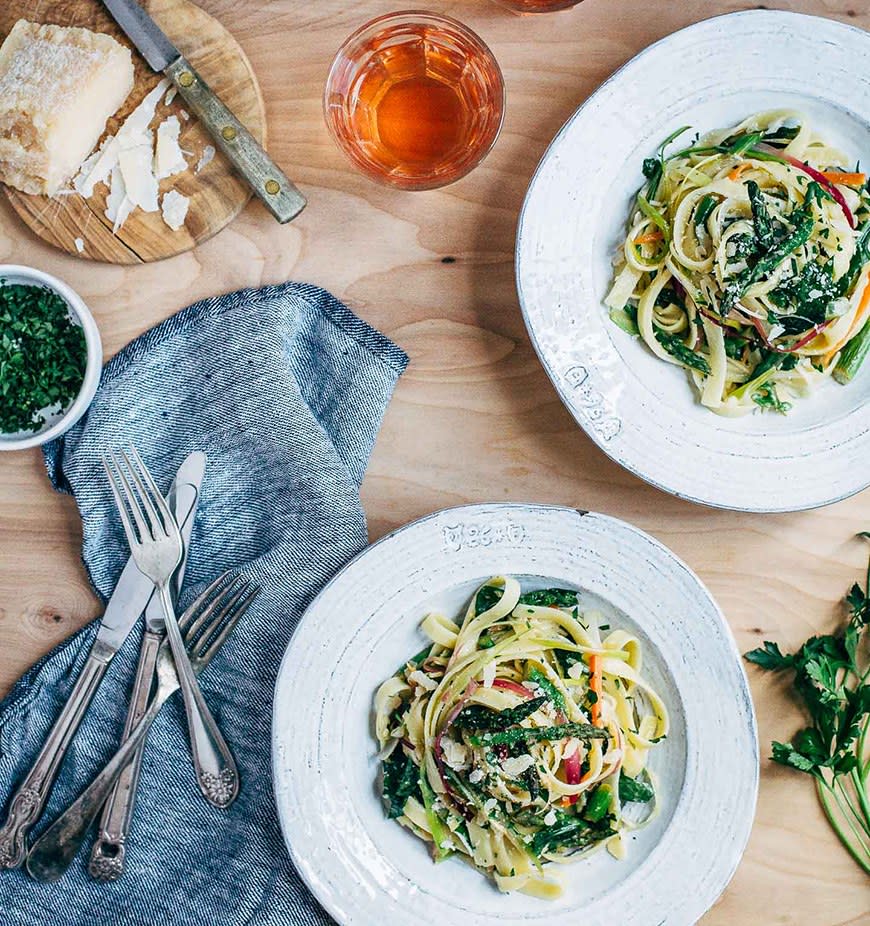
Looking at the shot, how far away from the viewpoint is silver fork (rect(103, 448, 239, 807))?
1868 millimetres

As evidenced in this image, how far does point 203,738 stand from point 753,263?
1487 millimetres

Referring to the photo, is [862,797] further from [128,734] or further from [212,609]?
[128,734]

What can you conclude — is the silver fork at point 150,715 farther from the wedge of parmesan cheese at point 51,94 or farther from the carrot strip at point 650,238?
the carrot strip at point 650,238

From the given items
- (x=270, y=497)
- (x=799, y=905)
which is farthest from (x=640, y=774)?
(x=270, y=497)

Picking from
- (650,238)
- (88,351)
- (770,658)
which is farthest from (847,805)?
(88,351)

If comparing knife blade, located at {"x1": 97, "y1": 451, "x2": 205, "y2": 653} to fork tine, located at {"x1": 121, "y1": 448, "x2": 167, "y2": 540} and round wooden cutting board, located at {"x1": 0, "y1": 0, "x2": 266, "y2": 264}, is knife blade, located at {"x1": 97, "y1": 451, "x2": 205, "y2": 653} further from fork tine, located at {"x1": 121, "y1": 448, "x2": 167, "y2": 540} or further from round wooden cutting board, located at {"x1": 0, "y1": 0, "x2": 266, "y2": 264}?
round wooden cutting board, located at {"x1": 0, "y1": 0, "x2": 266, "y2": 264}

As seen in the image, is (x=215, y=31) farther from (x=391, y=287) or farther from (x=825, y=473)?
(x=825, y=473)

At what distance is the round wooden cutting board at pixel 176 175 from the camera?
187 cm

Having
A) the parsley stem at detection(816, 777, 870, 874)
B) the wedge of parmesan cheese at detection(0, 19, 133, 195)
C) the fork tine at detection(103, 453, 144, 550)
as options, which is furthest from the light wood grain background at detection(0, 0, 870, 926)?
the fork tine at detection(103, 453, 144, 550)

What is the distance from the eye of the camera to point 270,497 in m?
1.94

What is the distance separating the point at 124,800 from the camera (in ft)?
6.24

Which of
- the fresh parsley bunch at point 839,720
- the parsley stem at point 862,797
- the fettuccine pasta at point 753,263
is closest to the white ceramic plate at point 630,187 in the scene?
the fettuccine pasta at point 753,263

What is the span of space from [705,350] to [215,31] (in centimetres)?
122

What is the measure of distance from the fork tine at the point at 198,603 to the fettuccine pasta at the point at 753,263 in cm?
101
